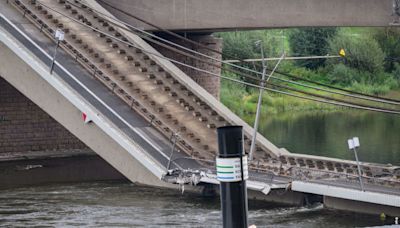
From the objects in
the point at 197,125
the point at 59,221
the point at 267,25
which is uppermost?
the point at 267,25

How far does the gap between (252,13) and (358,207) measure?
40.6 ft

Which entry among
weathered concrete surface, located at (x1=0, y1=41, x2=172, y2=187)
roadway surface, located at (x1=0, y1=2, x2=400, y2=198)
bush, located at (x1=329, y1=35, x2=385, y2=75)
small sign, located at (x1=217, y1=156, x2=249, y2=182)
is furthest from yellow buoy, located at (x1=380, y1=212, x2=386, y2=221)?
bush, located at (x1=329, y1=35, x2=385, y2=75)

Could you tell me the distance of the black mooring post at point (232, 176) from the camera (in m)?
11.2

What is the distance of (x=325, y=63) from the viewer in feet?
242

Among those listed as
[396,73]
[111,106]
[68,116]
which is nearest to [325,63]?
[396,73]

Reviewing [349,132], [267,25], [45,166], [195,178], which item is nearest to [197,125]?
[195,178]

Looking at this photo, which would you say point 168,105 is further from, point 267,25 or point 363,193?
point 363,193

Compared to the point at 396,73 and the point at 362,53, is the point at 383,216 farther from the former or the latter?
the point at 396,73

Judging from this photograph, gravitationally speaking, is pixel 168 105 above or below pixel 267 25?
below

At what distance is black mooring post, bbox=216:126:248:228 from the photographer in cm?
1117

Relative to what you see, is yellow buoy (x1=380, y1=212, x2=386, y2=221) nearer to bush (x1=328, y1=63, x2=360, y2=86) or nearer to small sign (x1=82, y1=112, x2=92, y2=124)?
small sign (x1=82, y1=112, x2=92, y2=124)

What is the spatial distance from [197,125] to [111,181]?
162 inches

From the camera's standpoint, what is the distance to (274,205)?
3017 centimetres

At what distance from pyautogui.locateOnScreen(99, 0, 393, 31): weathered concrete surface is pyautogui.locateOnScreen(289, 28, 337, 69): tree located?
35.0 meters
